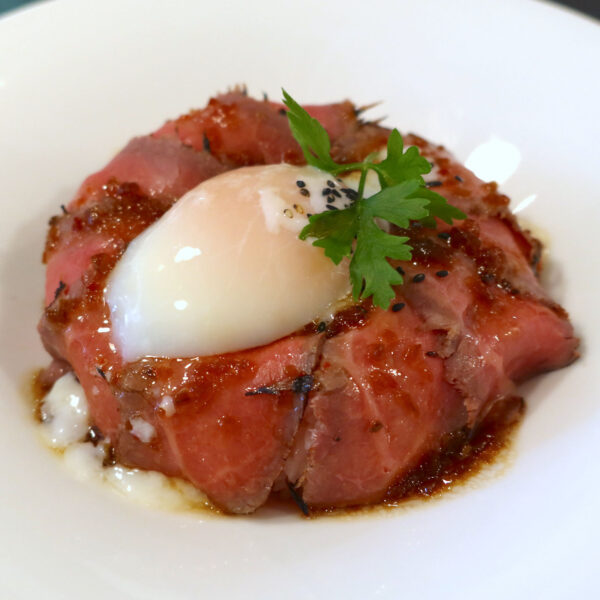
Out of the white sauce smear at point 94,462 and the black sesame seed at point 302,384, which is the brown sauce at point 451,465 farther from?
the black sesame seed at point 302,384

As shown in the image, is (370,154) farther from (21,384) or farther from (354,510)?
(21,384)

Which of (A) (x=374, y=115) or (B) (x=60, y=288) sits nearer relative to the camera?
(B) (x=60, y=288)

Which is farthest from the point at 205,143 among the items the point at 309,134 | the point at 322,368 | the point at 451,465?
the point at 451,465

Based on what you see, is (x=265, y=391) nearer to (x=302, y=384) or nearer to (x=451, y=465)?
(x=302, y=384)

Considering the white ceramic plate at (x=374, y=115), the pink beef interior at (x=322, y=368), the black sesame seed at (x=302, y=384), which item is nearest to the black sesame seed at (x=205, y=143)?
the pink beef interior at (x=322, y=368)

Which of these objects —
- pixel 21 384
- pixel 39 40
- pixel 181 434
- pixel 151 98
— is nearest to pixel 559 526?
pixel 181 434
